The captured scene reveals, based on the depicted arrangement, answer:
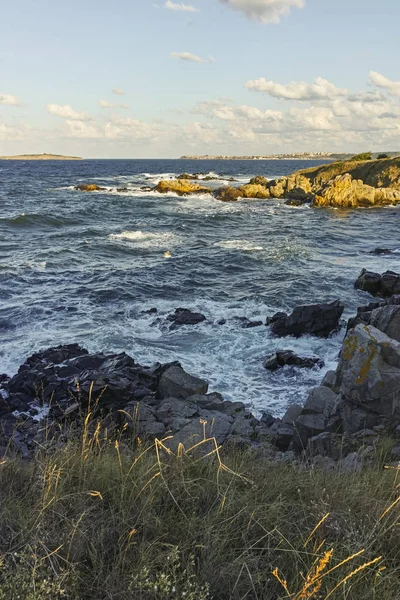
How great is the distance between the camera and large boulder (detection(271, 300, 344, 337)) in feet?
51.6

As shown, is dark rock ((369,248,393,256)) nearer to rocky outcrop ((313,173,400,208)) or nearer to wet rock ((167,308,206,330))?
wet rock ((167,308,206,330))

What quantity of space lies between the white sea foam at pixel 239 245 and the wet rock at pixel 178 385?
20521 millimetres

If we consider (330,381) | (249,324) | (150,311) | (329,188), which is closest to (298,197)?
(329,188)

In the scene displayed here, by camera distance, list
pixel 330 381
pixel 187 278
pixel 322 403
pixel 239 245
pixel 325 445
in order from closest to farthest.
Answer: pixel 325 445, pixel 322 403, pixel 330 381, pixel 187 278, pixel 239 245

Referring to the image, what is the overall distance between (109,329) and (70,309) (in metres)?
2.92

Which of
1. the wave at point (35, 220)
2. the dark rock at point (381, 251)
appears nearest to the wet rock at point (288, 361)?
the dark rock at point (381, 251)

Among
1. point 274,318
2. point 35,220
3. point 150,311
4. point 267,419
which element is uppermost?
point 35,220

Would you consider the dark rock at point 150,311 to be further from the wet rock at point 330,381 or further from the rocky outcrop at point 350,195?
the rocky outcrop at point 350,195

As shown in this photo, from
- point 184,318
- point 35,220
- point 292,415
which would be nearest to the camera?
point 292,415

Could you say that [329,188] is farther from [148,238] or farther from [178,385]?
[178,385]

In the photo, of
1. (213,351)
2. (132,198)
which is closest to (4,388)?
(213,351)

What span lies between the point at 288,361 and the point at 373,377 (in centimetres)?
533

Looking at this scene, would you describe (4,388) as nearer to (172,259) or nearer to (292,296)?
(292,296)

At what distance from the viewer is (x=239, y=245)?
32406 millimetres
